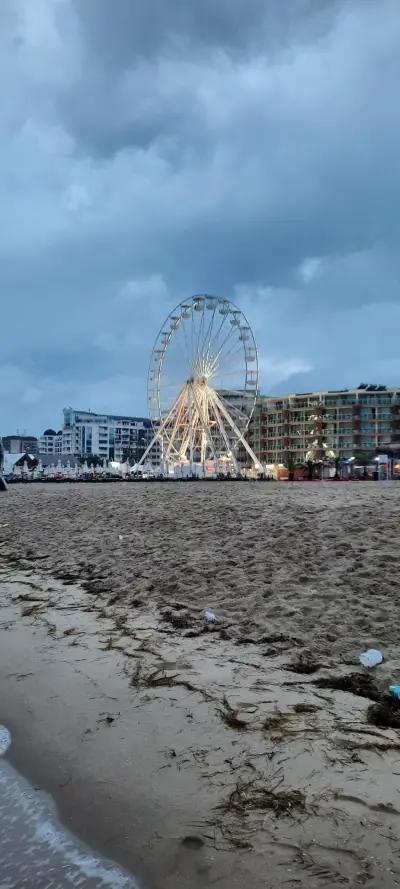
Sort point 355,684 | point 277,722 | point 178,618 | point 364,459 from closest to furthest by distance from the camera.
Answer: point 277,722 < point 355,684 < point 178,618 < point 364,459

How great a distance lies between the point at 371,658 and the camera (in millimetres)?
4609

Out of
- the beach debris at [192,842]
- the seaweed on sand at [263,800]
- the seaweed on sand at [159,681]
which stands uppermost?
the seaweed on sand at [263,800]

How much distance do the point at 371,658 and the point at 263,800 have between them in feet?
6.94

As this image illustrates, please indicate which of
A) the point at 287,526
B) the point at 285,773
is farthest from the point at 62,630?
the point at 287,526

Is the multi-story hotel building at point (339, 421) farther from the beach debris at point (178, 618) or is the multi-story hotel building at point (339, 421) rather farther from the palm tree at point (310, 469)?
the beach debris at point (178, 618)

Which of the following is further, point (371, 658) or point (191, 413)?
point (191, 413)

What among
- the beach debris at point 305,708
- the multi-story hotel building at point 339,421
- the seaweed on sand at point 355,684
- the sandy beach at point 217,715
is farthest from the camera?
the multi-story hotel building at point 339,421

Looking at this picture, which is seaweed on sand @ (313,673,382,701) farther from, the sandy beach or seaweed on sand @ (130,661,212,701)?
seaweed on sand @ (130,661,212,701)

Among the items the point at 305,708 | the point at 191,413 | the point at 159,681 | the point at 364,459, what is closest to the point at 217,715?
the point at 305,708

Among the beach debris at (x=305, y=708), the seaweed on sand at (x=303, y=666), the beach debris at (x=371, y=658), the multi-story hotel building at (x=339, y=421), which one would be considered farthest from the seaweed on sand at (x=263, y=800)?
the multi-story hotel building at (x=339, y=421)

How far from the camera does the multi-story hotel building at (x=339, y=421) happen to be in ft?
377

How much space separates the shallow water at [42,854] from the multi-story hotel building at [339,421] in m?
113

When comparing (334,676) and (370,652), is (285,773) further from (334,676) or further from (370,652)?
(370,652)

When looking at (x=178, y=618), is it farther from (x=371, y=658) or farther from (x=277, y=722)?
(x=277, y=722)
